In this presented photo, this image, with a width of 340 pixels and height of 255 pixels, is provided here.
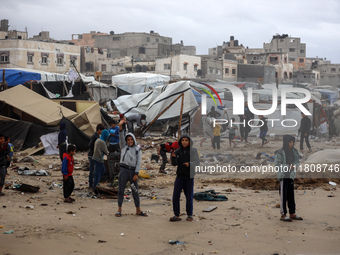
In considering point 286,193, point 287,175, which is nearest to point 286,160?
point 287,175

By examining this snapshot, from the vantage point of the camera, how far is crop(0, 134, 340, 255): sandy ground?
19.9 ft

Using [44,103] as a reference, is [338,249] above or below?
below

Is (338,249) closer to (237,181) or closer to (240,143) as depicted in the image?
(237,181)

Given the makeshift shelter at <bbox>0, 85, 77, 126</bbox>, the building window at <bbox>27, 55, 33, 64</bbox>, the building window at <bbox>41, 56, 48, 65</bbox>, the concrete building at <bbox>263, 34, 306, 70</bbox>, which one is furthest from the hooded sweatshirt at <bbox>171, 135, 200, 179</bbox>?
the concrete building at <bbox>263, 34, 306, 70</bbox>

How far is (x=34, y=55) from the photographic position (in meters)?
41.8

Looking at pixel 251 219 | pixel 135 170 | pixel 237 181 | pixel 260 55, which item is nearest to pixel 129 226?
pixel 135 170

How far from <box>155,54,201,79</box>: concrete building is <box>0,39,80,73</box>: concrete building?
873cm

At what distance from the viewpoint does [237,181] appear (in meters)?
11.4

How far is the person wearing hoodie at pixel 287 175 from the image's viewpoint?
7.48 m

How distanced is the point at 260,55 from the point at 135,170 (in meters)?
53.2

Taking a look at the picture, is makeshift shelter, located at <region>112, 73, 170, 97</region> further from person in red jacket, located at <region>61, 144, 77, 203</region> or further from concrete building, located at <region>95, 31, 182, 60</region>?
concrete building, located at <region>95, 31, 182, 60</region>

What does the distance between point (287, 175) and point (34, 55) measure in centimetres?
3744

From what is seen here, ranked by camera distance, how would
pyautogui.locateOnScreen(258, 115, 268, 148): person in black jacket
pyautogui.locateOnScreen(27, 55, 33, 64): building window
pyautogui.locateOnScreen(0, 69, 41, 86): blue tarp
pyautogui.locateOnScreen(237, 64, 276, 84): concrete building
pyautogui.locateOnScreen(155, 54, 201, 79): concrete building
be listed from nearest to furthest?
1. pyautogui.locateOnScreen(258, 115, 268, 148): person in black jacket
2. pyautogui.locateOnScreen(0, 69, 41, 86): blue tarp
3. pyautogui.locateOnScreen(27, 55, 33, 64): building window
4. pyautogui.locateOnScreen(155, 54, 201, 79): concrete building
5. pyautogui.locateOnScreen(237, 64, 276, 84): concrete building

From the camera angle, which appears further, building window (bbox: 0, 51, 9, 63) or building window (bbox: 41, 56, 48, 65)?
building window (bbox: 41, 56, 48, 65)
